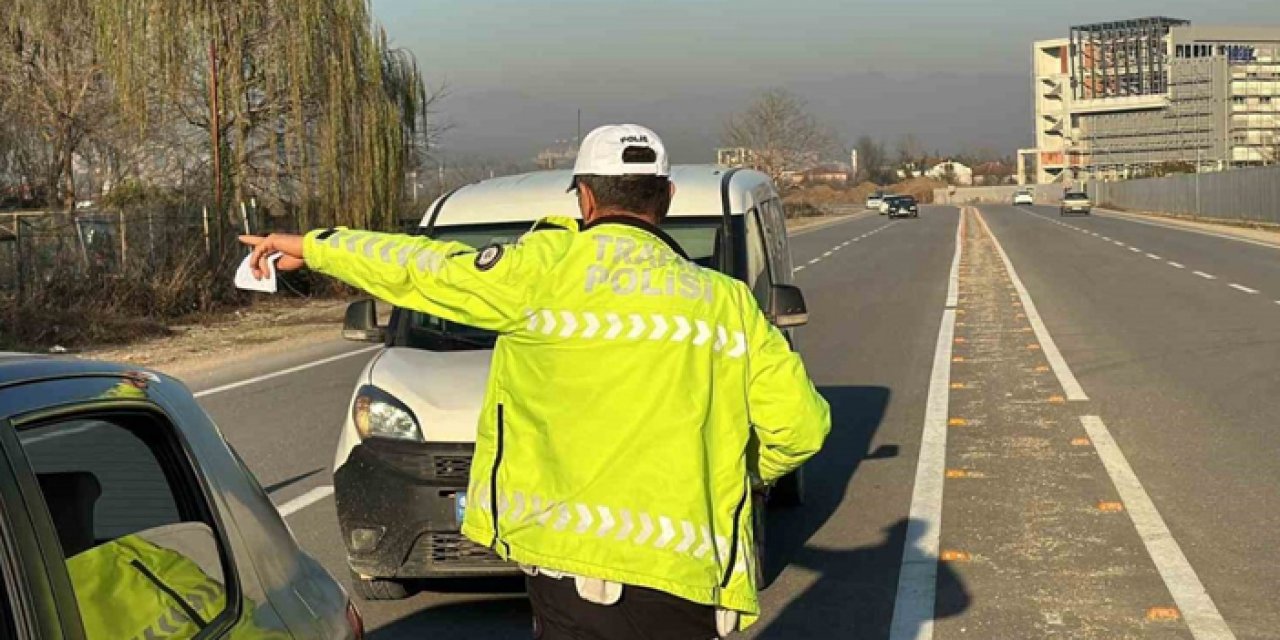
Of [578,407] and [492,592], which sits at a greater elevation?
[578,407]

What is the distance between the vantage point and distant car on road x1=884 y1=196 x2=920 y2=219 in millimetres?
89375

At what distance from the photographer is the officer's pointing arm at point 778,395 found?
303 cm

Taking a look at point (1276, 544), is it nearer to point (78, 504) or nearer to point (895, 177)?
point (78, 504)

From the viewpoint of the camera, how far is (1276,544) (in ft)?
23.6

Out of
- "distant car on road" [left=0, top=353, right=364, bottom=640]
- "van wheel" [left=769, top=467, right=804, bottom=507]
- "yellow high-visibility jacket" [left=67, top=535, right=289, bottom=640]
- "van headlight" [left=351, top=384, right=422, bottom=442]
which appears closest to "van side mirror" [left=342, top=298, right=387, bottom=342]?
"van headlight" [left=351, top=384, right=422, bottom=442]

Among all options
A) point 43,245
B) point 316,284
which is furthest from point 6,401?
point 316,284

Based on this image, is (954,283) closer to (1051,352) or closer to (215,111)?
(1051,352)

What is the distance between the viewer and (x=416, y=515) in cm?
584

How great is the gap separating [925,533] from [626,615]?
16.0ft

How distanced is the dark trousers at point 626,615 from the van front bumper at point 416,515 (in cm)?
284

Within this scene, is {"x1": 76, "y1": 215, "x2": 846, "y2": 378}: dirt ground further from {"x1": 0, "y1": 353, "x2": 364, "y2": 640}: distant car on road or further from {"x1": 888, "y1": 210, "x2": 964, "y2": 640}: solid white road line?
{"x1": 0, "y1": 353, "x2": 364, "y2": 640}: distant car on road

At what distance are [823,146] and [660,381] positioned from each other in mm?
128702

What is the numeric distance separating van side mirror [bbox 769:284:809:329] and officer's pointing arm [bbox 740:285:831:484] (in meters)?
4.25

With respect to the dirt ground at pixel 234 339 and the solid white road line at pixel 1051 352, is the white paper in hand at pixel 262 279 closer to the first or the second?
the solid white road line at pixel 1051 352
